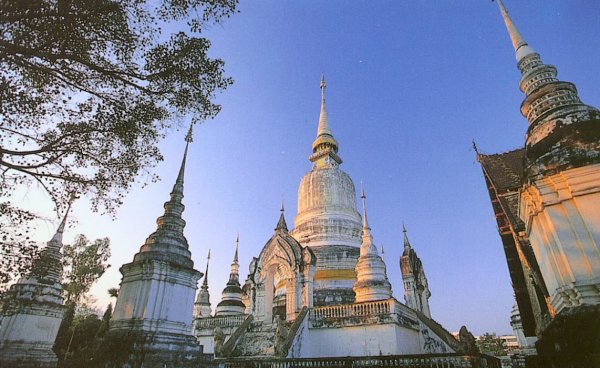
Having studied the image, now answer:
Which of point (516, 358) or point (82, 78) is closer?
point (82, 78)

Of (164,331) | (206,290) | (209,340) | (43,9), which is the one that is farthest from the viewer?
(206,290)

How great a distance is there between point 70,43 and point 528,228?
9.35 m

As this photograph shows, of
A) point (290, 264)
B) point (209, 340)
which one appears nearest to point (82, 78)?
point (290, 264)

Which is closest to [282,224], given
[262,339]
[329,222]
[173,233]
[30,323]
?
[329,222]

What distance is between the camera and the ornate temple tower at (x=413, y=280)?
20.2 m

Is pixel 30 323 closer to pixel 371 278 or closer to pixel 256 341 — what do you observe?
pixel 256 341

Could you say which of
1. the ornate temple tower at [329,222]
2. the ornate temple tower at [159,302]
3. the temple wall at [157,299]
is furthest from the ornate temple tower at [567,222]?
the ornate temple tower at [329,222]

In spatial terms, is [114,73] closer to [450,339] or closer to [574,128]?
[574,128]

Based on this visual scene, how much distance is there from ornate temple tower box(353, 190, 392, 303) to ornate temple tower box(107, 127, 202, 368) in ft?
34.2

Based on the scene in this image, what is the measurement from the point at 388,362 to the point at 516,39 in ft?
39.6

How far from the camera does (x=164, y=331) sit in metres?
8.88

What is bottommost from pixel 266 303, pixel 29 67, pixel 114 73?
pixel 266 303

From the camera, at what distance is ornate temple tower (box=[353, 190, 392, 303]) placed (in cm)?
1769

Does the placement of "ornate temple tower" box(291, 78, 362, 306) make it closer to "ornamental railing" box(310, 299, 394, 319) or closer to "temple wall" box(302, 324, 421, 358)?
"ornamental railing" box(310, 299, 394, 319)
